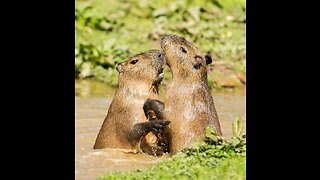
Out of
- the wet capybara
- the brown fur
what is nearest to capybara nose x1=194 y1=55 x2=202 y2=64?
the wet capybara

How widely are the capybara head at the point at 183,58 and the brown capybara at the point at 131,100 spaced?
0.31 meters

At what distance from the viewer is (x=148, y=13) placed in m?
14.6

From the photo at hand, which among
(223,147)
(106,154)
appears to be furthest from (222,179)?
(106,154)

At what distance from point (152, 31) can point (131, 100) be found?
5561mm

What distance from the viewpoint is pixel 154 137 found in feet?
26.8

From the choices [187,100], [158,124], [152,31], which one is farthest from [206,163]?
[152,31]

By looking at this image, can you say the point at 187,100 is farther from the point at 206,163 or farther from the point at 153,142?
the point at 206,163

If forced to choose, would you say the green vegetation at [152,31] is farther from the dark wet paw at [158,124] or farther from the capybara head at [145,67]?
the dark wet paw at [158,124]

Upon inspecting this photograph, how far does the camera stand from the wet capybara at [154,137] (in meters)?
7.91

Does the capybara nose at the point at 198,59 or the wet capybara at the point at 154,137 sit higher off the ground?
the capybara nose at the point at 198,59

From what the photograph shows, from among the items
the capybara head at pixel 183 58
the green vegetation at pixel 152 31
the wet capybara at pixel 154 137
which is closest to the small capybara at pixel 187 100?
the capybara head at pixel 183 58

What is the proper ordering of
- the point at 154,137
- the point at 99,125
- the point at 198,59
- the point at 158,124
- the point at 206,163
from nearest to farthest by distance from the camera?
the point at 206,163 < the point at 158,124 < the point at 198,59 < the point at 154,137 < the point at 99,125

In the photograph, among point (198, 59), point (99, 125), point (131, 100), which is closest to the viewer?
point (198, 59)
